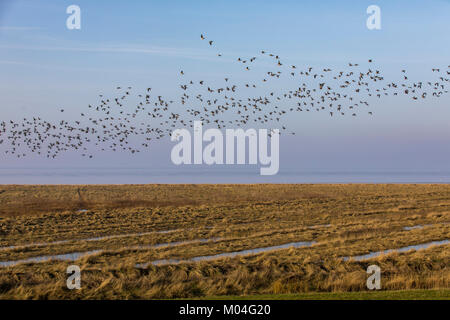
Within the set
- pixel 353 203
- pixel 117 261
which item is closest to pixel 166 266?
pixel 117 261

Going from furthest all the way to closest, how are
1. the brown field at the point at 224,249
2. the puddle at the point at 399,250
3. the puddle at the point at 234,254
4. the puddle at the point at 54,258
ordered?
A: the puddle at the point at 399,250, the puddle at the point at 234,254, the puddle at the point at 54,258, the brown field at the point at 224,249

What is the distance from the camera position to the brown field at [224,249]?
17.7 metres

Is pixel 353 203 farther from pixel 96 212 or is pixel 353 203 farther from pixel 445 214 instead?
pixel 96 212

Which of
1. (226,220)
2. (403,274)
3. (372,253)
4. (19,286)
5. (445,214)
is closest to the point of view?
(19,286)

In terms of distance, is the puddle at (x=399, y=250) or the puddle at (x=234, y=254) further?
the puddle at (x=399, y=250)

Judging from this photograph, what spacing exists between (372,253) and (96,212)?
25986 mm

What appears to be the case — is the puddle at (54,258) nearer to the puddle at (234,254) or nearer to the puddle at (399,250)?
the puddle at (234,254)

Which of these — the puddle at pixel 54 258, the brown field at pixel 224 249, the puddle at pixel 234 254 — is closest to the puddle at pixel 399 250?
the brown field at pixel 224 249

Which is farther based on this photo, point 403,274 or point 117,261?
point 117,261

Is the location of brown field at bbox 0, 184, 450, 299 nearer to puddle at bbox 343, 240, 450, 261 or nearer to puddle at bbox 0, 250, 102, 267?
puddle at bbox 343, 240, 450, 261

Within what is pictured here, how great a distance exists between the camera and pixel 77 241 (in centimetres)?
2933

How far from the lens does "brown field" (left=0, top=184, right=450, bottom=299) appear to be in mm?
17719

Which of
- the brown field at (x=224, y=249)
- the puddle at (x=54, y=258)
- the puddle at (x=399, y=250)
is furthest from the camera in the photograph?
the puddle at (x=399, y=250)
